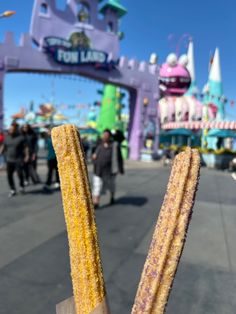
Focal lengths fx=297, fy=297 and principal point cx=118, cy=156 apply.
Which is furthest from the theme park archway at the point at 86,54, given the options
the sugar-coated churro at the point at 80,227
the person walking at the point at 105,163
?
the sugar-coated churro at the point at 80,227

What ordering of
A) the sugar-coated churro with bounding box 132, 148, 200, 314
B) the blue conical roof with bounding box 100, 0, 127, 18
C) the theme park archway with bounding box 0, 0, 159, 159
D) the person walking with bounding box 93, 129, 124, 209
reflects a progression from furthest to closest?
the blue conical roof with bounding box 100, 0, 127, 18
the theme park archway with bounding box 0, 0, 159, 159
the person walking with bounding box 93, 129, 124, 209
the sugar-coated churro with bounding box 132, 148, 200, 314

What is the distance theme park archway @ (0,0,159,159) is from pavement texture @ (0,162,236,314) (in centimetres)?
1078

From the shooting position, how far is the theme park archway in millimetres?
14820

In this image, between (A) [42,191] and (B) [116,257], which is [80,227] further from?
(A) [42,191]

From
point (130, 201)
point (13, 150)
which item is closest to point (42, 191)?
point (13, 150)

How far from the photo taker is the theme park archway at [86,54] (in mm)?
14820

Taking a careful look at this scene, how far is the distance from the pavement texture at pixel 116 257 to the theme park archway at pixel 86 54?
10783mm

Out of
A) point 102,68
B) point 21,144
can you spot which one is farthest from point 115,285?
point 102,68

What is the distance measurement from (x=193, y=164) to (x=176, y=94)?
20898 millimetres

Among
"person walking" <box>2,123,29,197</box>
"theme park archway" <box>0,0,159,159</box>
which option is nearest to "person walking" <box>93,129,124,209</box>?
"person walking" <box>2,123,29,197</box>

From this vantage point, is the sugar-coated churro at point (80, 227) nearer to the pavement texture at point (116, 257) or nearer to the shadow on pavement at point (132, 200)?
the pavement texture at point (116, 257)

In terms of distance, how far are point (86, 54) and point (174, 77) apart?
7.06 metres

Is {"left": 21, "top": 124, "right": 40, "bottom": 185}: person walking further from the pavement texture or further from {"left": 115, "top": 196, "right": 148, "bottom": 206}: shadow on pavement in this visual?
{"left": 115, "top": 196, "right": 148, "bottom": 206}: shadow on pavement

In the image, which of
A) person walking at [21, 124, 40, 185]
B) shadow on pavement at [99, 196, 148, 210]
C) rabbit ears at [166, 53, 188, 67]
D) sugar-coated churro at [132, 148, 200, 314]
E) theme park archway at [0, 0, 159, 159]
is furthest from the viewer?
rabbit ears at [166, 53, 188, 67]
